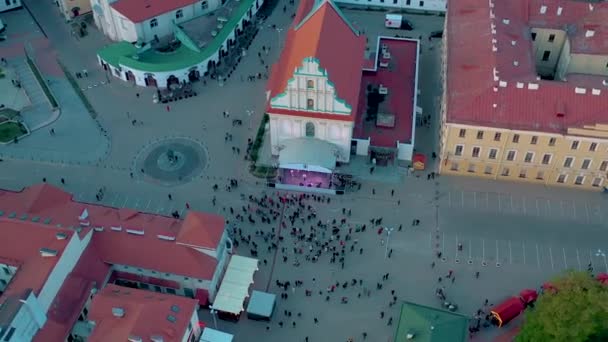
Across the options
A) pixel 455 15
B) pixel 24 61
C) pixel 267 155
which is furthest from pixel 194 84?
pixel 455 15

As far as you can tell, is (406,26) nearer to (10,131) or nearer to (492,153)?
(492,153)

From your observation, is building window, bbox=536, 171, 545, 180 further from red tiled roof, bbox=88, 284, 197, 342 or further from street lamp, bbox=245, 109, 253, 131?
red tiled roof, bbox=88, 284, 197, 342

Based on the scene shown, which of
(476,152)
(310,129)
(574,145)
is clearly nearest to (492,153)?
(476,152)

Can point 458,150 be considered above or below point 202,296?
above

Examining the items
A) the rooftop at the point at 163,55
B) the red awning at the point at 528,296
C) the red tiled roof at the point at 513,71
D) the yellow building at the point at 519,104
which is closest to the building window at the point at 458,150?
the yellow building at the point at 519,104

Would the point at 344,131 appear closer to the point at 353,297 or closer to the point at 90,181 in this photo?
the point at 353,297

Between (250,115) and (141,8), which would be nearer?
(250,115)

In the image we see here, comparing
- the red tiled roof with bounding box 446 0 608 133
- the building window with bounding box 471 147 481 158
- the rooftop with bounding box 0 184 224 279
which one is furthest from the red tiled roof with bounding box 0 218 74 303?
the building window with bounding box 471 147 481 158
